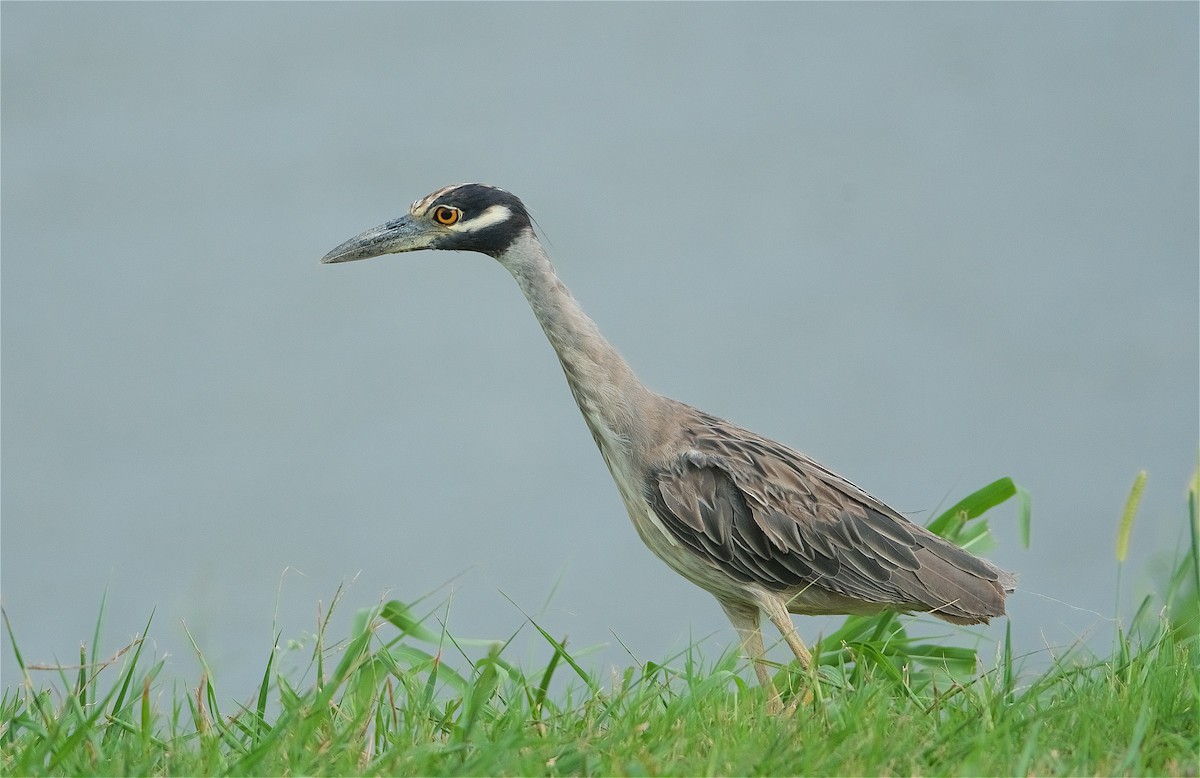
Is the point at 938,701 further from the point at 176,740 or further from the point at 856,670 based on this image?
the point at 176,740

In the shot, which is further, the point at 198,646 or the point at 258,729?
the point at 198,646

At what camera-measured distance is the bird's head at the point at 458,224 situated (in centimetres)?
545

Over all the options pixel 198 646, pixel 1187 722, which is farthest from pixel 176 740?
pixel 1187 722

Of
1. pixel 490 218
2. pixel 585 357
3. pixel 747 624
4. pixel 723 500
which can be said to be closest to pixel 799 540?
pixel 723 500

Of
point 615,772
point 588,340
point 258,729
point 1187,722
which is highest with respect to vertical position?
point 588,340

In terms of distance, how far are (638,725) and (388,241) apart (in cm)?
251

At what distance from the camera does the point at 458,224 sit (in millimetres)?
5477

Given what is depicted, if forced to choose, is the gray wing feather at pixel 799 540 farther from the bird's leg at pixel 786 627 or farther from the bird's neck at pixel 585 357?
the bird's neck at pixel 585 357

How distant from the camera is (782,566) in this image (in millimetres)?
5328

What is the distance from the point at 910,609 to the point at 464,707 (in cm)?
202

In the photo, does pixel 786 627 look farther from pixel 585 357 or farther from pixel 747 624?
pixel 585 357

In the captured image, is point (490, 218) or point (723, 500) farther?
point (490, 218)

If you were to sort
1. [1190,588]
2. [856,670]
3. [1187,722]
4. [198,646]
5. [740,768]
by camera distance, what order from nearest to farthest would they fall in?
1. [740,768]
2. [1187,722]
3. [198,646]
4. [856,670]
5. [1190,588]

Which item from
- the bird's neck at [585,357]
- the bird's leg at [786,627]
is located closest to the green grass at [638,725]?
the bird's leg at [786,627]
